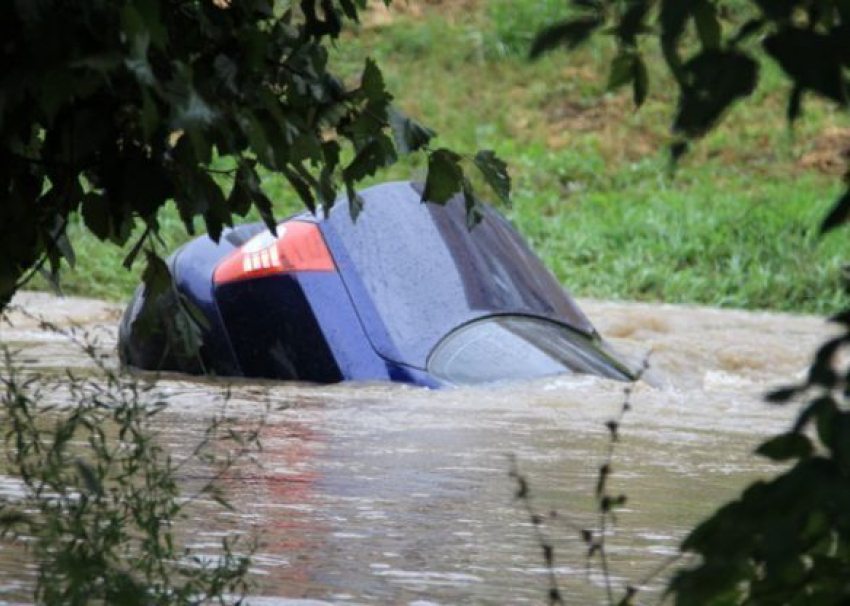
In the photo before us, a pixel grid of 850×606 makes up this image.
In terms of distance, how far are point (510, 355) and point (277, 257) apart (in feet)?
2.85

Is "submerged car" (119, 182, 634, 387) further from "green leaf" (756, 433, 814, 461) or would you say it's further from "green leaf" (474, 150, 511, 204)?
"green leaf" (756, 433, 814, 461)

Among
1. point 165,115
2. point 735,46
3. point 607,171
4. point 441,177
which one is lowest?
point 607,171

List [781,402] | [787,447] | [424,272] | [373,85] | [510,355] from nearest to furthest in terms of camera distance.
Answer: [781,402], [787,447], [373,85], [510,355], [424,272]

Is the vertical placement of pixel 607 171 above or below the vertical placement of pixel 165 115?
→ below

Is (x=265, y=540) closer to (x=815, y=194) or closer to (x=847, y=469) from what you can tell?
(x=847, y=469)

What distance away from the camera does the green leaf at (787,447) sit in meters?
1.65

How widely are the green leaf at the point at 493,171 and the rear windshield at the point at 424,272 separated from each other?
3470 mm

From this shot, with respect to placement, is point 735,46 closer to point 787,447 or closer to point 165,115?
point 787,447

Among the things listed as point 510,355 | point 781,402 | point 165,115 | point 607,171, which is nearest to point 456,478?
point 510,355

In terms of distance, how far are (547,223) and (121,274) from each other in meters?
3.95

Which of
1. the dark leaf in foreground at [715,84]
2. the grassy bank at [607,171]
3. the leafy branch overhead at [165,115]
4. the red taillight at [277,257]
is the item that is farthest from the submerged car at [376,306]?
the dark leaf in foreground at [715,84]

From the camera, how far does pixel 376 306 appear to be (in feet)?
21.4

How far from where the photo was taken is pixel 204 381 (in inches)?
255

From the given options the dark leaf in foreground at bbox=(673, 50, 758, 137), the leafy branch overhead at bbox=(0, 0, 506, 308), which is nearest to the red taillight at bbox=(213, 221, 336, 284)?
the leafy branch overhead at bbox=(0, 0, 506, 308)
